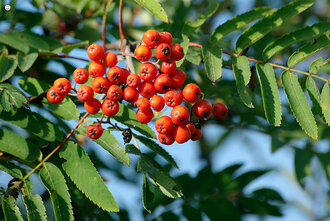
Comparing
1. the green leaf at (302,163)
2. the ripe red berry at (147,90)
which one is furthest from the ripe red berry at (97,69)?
the green leaf at (302,163)

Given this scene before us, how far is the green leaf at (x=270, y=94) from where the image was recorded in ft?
6.31

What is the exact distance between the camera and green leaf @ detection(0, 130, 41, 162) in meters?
1.92

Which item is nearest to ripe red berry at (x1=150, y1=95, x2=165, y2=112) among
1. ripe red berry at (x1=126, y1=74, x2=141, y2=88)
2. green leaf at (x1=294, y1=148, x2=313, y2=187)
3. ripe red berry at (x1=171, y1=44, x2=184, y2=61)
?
ripe red berry at (x1=126, y1=74, x2=141, y2=88)

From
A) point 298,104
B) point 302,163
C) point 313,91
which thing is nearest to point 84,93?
point 298,104

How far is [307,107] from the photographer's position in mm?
1946

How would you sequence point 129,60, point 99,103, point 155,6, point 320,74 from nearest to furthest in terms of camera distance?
1. point 155,6
2. point 99,103
3. point 129,60
4. point 320,74

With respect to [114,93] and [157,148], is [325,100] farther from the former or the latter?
[114,93]

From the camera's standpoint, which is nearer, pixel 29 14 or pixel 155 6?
pixel 155 6

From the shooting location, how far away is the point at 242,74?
79.9 inches

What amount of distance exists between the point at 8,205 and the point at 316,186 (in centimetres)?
313

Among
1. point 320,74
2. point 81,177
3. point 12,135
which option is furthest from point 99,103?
point 320,74

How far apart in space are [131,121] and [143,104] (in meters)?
0.22

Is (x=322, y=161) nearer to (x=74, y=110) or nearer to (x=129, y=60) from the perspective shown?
(x=129, y=60)

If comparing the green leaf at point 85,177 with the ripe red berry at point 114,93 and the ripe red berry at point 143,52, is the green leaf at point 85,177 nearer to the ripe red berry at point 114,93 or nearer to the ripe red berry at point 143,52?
the ripe red berry at point 114,93
